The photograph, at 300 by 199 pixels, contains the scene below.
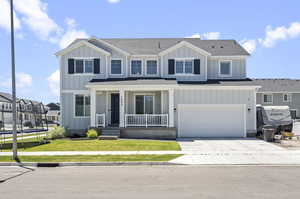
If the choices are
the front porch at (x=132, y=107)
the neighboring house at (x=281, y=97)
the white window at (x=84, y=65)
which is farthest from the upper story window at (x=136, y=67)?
the neighboring house at (x=281, y=97)

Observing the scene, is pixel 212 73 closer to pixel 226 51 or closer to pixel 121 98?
pixel 226 51

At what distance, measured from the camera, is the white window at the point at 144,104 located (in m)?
22.4

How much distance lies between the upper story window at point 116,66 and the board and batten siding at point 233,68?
23.6 ft

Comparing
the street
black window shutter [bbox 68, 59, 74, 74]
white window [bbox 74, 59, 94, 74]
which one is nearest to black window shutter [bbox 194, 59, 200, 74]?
white window [bbox 74, 59, 94, 74]

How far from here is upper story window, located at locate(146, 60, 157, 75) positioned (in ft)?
77.0

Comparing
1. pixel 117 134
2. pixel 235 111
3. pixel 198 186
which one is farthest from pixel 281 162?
pixel 117 134

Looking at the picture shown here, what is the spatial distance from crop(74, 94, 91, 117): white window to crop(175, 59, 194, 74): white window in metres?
7.36

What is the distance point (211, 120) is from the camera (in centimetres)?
2127

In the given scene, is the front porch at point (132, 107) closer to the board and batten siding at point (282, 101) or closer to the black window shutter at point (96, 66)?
the black window shutter at point (96, 66)

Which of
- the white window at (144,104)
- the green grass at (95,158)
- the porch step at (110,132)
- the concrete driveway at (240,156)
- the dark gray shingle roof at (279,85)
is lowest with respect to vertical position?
the concrete driveway at (240,156)

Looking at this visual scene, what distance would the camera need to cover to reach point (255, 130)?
2138cm

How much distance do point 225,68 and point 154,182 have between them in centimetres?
1729

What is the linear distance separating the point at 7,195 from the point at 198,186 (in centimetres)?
482

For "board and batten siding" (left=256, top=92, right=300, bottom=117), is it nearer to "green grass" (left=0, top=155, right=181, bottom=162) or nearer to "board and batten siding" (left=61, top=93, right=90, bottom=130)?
"board and batten siding" (left=61, top=93, right=90, bottom=130)
